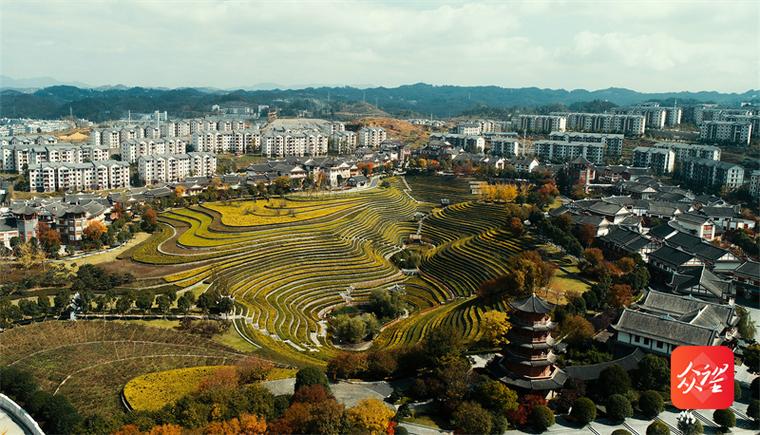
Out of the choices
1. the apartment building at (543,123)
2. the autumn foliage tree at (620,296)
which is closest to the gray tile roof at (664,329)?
the autumn foliage tree at (620,296)

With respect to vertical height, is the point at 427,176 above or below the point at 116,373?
above

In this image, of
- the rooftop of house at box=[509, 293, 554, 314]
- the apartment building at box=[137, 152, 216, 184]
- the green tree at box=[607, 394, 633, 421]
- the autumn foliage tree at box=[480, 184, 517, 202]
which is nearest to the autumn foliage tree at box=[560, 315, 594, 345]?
the rooftop of house at box=[509, 293, 554, 314]

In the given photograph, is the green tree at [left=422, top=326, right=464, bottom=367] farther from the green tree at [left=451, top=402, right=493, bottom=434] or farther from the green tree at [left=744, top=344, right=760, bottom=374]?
the green tree at [left=744, top=344, right=760, bottom=374]

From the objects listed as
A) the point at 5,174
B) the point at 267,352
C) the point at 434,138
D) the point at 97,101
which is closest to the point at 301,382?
the point at 267,352

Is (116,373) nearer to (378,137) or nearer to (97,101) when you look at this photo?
(378,137)

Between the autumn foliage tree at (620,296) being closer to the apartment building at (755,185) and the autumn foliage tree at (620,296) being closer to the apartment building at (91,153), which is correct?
the apartment building at (755,185)

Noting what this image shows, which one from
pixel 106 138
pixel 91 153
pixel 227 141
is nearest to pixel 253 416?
pixel 91 153
